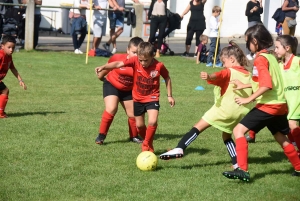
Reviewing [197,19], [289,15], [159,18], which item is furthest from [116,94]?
[289,15]

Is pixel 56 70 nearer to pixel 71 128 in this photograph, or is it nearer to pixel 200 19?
pixel 200 19

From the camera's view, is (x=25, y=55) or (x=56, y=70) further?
(x=25, y=55)

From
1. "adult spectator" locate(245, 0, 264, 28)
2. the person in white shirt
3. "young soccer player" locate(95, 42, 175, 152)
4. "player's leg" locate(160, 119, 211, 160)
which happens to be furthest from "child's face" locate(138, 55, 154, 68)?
"adult spectator" locate(245, 0, 264, 28)

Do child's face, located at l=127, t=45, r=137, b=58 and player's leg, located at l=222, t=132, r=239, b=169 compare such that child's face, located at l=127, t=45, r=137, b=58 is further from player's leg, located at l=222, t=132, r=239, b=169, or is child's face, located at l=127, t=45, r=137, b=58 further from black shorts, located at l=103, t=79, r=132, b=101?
player's leg, located at l=222, t=132, r=239, b=169

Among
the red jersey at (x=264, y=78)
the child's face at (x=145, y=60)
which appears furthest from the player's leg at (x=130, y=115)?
the red jersey at (x=264, y=78)

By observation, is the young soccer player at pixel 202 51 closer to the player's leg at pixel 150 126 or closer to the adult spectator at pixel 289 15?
the adult spectator at pixel 289 15

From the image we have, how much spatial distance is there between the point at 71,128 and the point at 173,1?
21.5 m

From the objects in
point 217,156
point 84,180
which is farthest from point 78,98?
point 84,180

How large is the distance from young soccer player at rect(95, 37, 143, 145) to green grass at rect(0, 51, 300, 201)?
22 centimetres

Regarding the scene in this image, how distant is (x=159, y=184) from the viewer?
664 cm

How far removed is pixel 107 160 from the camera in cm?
763

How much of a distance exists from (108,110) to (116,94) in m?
0.25

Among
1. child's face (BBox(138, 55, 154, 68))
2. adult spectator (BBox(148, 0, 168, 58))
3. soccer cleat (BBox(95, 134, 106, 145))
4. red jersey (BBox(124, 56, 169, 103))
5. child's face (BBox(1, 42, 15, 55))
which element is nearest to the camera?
child's face (BBox(138, 55, 154, 68))

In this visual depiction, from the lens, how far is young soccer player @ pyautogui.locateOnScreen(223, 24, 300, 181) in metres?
6.55
